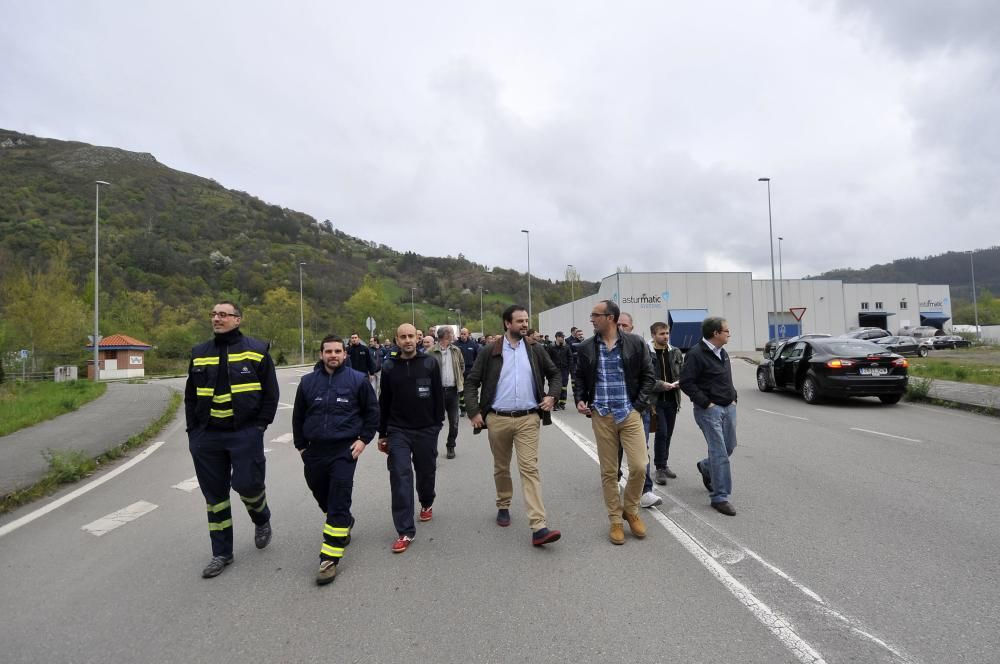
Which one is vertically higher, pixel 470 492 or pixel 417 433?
pixel 417 433

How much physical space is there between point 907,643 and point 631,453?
203cm

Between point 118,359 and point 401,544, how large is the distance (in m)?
37.5

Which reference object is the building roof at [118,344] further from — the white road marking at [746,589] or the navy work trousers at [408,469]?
the white road marking at [746,589]

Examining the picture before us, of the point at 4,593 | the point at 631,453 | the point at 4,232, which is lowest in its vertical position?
the point at 4,593

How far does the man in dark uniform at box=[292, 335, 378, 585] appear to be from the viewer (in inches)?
160

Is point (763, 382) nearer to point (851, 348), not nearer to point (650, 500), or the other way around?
point (851, 348)

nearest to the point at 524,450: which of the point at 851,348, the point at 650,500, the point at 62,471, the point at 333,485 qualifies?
the point at 333,485

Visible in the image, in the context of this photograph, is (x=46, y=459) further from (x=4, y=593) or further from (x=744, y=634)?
(x=744, y=634)

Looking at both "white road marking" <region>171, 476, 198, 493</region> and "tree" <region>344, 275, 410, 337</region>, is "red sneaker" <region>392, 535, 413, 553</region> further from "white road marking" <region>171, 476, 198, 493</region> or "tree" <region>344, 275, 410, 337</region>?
"tree" <region>344, 275, 410, 337</region>

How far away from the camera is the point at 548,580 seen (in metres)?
3.69

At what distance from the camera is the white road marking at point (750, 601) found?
9.08 feet

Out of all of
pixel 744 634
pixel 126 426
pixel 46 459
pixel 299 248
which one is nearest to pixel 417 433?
pixel 744 634

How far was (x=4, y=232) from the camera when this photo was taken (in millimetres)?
64375

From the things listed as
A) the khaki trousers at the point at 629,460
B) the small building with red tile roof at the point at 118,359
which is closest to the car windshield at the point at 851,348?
the khaki trousers at the point at 629,460
